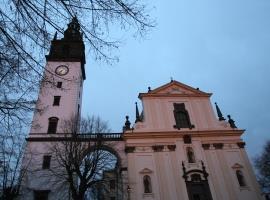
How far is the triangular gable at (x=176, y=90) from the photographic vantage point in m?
31.3

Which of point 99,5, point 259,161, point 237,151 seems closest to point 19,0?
point 99,5

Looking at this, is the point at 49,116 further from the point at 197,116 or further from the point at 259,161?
the point at 259,161

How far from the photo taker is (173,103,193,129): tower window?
29.2 metres

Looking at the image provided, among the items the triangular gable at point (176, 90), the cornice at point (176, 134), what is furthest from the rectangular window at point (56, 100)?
Result: the triangular gable at point (176, 90)

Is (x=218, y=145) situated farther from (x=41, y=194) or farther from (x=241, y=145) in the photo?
(x=41, y=194)

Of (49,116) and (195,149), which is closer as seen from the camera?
(195,149)

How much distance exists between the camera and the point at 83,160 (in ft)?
76.8

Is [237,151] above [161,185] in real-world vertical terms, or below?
above

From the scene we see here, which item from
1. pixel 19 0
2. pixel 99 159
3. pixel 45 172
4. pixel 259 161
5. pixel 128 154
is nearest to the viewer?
pixel 19 0

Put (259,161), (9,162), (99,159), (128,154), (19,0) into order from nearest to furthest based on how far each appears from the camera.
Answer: (19,0), (9,162), (99,159), (128,154), (259,161)

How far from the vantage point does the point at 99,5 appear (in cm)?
492

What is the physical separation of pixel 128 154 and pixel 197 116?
8979 mm

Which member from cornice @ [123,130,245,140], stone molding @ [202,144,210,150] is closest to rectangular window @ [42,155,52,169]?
cornice @ [123,130,245,140]

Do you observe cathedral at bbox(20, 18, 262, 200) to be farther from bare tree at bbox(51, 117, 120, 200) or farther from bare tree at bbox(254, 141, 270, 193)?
bare tree at bbox(254, 141, 270, 193)
